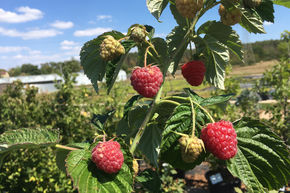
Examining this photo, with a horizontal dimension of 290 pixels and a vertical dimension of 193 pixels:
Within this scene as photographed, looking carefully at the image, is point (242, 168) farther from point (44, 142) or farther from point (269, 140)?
point (44, 142)

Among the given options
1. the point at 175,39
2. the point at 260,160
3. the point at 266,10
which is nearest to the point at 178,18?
the point at 175,39

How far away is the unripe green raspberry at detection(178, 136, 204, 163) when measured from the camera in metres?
0.63

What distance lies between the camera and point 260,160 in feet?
2.28

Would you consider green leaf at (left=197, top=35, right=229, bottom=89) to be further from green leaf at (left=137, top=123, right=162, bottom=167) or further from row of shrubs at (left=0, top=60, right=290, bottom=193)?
row of shrubs at (left=0, top=60, right=290, bottom=193)

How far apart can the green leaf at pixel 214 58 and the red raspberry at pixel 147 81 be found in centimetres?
27

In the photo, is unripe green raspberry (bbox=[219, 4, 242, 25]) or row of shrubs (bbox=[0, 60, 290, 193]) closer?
unripe green raspberry (bbox=[219, 4, 242, 25])

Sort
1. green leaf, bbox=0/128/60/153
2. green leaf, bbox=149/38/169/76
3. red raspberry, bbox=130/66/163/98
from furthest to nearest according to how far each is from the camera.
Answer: green leaf, bbox=149/38/169/76
red raspberry, bbox=130/66/163/98
green leaf, bbox=0/128/60/153

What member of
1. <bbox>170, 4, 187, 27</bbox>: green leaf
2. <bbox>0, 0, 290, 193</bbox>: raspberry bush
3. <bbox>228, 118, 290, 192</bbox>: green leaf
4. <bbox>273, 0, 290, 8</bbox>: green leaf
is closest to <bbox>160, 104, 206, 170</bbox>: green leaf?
<bbox>0, 0, 290, 193</bbox>: raspberry bush

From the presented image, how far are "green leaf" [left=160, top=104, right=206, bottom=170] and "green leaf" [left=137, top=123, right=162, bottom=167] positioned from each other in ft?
0.81

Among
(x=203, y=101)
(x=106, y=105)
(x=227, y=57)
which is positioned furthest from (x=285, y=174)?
(x=106, y=105)

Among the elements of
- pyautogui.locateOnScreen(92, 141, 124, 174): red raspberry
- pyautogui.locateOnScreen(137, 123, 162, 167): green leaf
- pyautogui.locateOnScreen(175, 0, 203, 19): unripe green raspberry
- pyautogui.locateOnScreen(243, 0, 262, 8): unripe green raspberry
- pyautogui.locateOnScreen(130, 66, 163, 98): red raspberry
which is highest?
pyautogui.locateOnScreen(243, 0, 262, 8): unripe green raspberry

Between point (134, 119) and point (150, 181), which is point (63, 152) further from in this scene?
point (150, 181)

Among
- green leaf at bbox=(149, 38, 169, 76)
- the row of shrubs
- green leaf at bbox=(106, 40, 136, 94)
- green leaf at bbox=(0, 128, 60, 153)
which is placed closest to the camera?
green leaf at bbox=(0, 128, 60, 153)

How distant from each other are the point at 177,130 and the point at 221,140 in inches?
5.4
